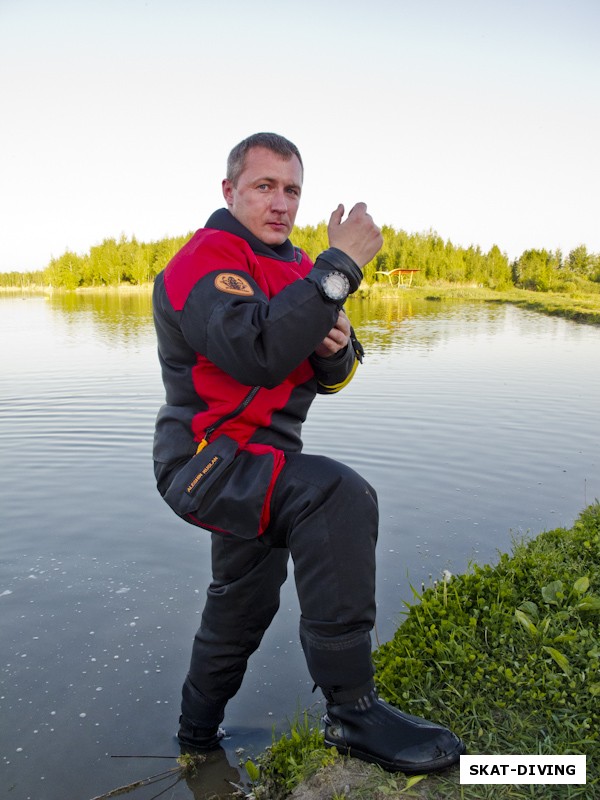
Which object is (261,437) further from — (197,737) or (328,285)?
(197,737)

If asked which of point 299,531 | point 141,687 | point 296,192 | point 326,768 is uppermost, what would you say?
point 296,192

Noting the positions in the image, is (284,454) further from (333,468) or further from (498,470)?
(498,470)

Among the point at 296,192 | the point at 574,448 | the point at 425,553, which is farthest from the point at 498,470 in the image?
the point at 296,192

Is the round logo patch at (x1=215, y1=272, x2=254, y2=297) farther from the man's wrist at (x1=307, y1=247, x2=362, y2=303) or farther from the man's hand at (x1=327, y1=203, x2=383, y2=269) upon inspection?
the man's hand at (x1=327, y1=203, x2=383, y2=269)

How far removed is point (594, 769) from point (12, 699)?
10.2 feet

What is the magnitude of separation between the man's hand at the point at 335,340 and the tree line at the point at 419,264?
244 feet

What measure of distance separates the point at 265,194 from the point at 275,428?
1.06 meters

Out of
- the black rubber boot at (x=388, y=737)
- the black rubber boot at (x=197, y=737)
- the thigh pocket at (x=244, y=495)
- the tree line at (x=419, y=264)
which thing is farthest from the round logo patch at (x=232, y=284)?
the tree line at (x=419, y=264)

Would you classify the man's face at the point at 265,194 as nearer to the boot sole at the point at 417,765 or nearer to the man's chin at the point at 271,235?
the man's chin at the point at 271,235

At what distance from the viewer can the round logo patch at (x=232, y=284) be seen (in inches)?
106

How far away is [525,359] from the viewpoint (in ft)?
62.8

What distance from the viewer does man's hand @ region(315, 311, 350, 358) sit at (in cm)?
306

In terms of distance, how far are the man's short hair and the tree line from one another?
7441cm

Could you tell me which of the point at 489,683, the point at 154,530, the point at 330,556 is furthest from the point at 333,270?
the point at 154,530
